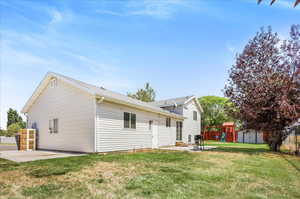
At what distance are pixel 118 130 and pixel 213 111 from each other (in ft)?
75.7

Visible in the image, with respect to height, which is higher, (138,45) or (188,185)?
(138,45)

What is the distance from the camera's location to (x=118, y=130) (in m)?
10.4

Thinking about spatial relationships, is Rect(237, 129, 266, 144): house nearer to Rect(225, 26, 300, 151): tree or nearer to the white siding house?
the white siding house

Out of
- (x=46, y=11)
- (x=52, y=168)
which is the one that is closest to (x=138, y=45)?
(x=46, y=11)

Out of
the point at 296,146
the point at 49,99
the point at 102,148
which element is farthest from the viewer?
the point at 49,99

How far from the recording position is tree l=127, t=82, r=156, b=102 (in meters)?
33.4

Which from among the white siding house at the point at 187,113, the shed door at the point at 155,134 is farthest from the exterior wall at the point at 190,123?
the shed door at the point at 155,134

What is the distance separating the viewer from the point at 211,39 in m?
11.3

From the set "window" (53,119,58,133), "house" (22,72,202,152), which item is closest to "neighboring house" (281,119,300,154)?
"house" (22,72,202,152)

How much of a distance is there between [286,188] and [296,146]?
28.2 feet

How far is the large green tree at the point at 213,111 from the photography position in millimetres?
29094

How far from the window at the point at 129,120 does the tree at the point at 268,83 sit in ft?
20.0

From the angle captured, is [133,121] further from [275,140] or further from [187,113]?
[275,140]

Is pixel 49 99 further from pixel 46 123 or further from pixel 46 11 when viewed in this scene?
pixel 46 11
